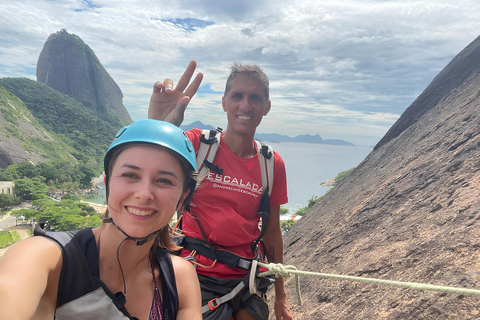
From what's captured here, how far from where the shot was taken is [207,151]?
2.70 metres

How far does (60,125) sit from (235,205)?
152m

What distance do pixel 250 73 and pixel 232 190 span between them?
3.76 feet

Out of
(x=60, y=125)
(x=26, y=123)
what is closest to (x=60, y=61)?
(x=60, y=125)

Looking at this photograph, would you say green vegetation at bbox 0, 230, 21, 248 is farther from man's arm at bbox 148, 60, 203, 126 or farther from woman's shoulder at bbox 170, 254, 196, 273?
woman's shoulder at bbox 170, 254, 196, 273

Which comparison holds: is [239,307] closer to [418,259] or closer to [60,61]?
[418,259]

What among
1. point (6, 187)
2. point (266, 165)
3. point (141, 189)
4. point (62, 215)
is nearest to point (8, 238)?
point (62, 215)

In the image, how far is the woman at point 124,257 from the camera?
1.24 metres

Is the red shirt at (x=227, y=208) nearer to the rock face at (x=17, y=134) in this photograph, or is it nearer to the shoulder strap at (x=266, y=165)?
the shoulder strap at (x=266, y=165)

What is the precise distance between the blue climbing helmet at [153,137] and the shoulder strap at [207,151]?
0.85 meters

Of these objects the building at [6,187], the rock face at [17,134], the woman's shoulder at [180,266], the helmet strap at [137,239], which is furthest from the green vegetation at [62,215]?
the helmet strap at [137,239]

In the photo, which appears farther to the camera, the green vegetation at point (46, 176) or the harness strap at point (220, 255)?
the green vegetation at point (46, 176)

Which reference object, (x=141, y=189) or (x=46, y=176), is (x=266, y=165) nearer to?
(x=141, y=189)

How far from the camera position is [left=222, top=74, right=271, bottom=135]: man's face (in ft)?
9.06

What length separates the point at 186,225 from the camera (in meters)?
2.72
